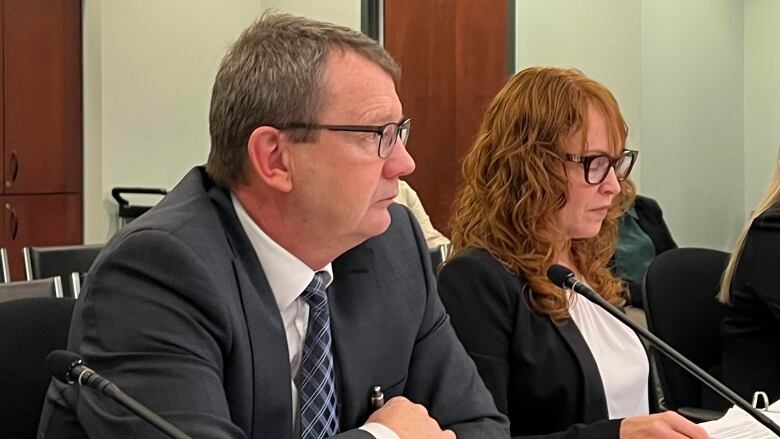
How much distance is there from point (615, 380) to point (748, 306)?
71cm

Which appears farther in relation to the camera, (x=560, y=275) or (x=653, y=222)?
(x=653, y=222)

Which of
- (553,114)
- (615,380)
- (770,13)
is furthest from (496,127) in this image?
(770,13)

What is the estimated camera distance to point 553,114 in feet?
6.80

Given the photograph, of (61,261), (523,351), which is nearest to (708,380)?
(523,351)

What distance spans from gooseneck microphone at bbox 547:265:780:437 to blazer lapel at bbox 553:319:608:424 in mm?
200

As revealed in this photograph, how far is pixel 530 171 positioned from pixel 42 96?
3979 millimetres

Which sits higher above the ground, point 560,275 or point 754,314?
point 560,275

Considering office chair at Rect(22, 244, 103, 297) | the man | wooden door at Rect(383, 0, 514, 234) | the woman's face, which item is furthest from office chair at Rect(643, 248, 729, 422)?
wooden door at Rect(383, 0, 514, 234)

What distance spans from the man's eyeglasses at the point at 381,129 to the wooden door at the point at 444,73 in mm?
3726

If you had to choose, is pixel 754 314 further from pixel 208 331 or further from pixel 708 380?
pixel 208 331

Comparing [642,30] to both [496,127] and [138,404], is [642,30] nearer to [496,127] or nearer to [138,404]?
[496,127]

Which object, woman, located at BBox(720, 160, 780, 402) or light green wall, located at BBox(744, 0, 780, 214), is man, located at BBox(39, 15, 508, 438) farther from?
light green wall, located at BBox(744, 0, 780, 214)

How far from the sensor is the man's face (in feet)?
4.80

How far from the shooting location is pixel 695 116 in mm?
5168
